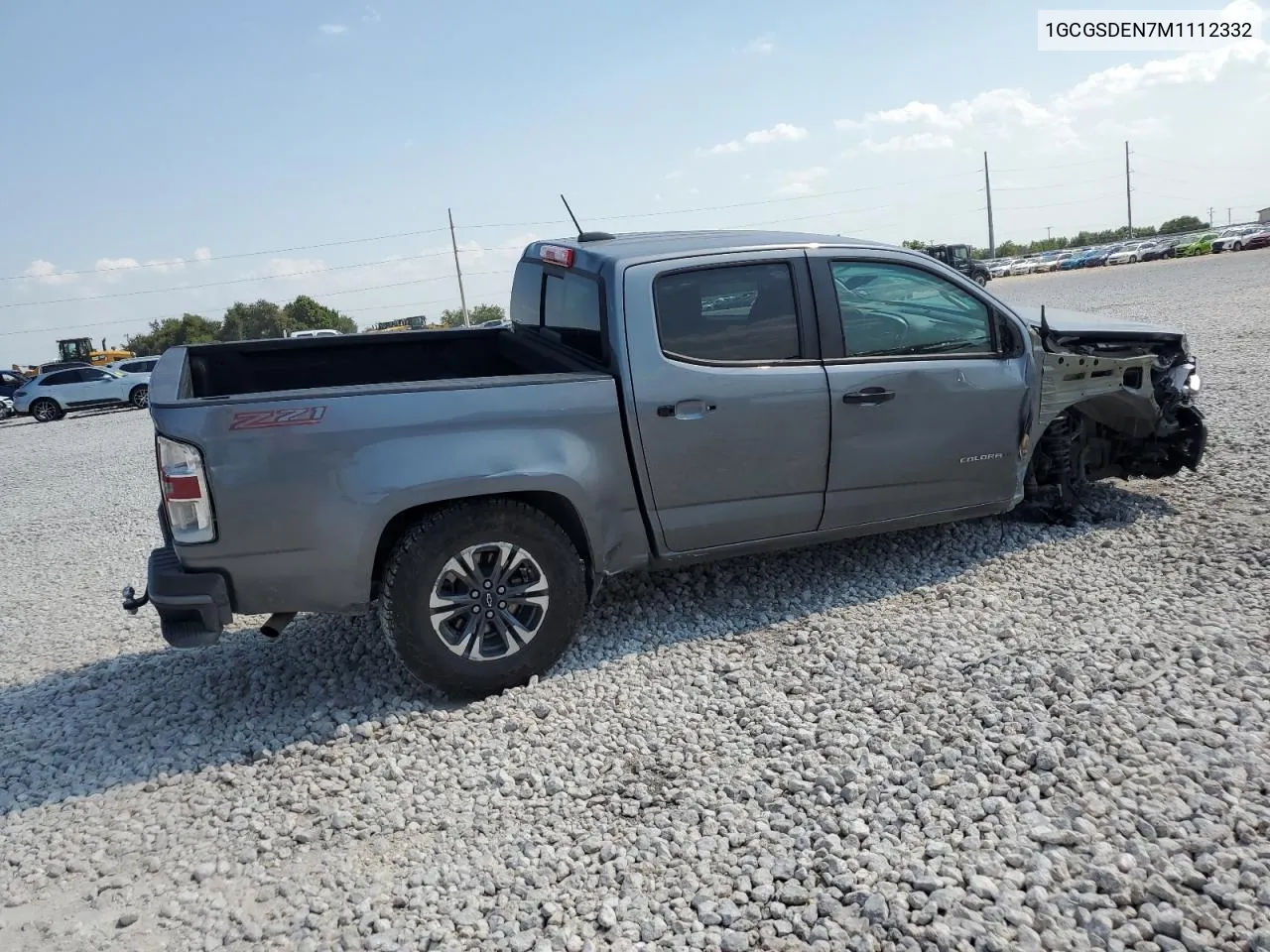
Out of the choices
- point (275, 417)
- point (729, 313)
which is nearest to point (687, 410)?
point (729, 313)

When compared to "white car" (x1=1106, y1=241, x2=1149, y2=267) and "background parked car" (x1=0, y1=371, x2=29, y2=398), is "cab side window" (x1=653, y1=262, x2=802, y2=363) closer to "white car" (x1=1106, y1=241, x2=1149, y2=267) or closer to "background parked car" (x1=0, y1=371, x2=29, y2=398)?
"background parked car" (x1=0, y1=371, x2=29, y2=398)

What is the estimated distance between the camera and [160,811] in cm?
354

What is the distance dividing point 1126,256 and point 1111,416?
60.7 meters

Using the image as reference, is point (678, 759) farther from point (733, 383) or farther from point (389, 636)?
point (733, 383)

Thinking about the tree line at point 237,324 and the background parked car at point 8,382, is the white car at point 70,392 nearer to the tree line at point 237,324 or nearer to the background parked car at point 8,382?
the background parked car at point 8,382

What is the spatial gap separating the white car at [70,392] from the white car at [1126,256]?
54874 mm

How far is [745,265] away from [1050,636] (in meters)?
2.26

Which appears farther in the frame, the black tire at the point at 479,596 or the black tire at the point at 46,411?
the black tire at the point at 46,411

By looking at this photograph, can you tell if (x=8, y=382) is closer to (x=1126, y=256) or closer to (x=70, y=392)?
(x=70, y=392)

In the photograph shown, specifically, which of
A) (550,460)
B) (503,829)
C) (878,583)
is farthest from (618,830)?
(878,583)

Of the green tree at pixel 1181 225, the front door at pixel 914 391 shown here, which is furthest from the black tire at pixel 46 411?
the green tree at pixel 1181 225

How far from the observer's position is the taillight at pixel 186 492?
369 centimetres

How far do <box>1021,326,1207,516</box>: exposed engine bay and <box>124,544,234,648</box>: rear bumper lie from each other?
14.3 ft

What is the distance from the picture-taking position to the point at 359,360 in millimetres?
5570
